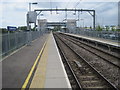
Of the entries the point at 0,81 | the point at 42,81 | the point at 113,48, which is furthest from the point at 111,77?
the point at 113,48

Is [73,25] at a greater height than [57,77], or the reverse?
[73,25]

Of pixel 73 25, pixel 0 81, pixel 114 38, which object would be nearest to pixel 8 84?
pixel 0 81

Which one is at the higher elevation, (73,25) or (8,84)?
(73,25)

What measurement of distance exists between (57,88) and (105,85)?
2266 mm

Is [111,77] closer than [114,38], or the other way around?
[111,77]

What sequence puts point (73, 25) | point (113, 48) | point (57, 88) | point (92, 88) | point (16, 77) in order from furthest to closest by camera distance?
1. point (73, 25)
2. point (113, 48)
3. point (16, 77)
4. point (92, 88)
5. point (57, 88)

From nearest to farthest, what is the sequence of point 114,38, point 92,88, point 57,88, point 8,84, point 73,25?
point 57,88, point 8,84, point 92,88, point 114,38, point 73,25

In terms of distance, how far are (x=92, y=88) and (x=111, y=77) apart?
2170 millimetres

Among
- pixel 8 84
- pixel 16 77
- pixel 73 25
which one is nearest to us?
pixel 8 84

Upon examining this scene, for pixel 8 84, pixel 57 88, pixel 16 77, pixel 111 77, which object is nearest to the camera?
pixel 57 88

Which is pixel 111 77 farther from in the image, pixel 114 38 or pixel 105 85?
pixel 114 38

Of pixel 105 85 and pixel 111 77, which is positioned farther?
pixel 111 77

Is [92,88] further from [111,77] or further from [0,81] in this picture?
[0,81]

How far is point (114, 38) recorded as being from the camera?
27.5m
